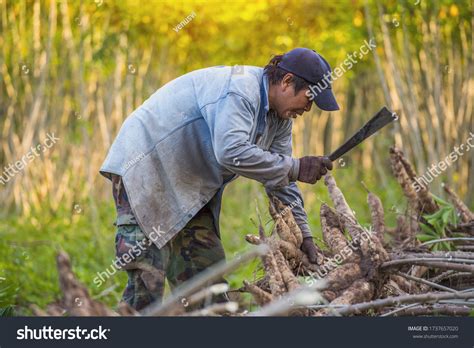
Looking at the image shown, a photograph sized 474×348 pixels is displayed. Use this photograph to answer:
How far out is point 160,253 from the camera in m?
4.51

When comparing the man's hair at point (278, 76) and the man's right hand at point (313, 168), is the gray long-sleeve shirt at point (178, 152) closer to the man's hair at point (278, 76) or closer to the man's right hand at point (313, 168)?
the man's hair at point (278, 76)

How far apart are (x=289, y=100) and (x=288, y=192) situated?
0.58 metres

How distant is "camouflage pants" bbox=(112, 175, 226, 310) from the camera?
4324 mm

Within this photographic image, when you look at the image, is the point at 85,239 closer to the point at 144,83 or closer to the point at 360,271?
the point at 144,83

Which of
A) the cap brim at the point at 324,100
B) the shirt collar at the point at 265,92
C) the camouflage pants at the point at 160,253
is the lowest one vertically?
the camouflage pants at the point at 160,253

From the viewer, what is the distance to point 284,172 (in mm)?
4090

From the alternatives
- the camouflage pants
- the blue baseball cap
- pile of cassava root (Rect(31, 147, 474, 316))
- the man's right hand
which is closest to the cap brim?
the blue baseball cap

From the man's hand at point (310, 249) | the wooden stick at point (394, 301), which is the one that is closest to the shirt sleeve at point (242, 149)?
the man's hand at point (310, 249)

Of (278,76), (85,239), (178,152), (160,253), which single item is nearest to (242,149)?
(278,76)

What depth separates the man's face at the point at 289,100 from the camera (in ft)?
13.7

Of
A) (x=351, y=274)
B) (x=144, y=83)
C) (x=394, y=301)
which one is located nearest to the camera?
(x=394, y=301)

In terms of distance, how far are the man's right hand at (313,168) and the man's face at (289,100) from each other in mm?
256

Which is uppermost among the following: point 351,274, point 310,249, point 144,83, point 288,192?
point 144,83

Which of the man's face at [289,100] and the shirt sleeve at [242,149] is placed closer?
the shirt sleeve at [242,149]
